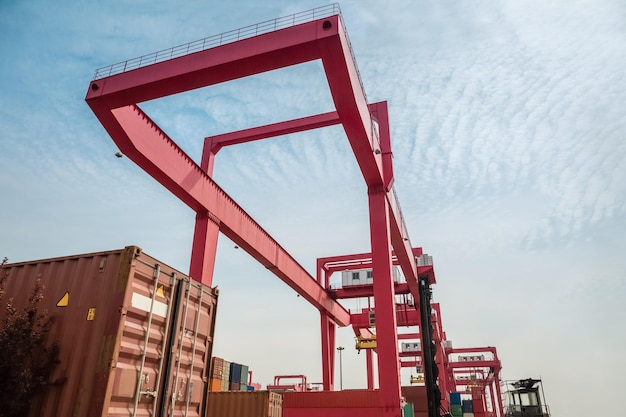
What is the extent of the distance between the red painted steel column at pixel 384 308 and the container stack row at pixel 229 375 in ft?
18.6

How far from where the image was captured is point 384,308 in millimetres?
15031

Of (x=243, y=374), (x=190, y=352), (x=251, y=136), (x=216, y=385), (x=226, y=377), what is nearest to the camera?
(x=190, y=352)

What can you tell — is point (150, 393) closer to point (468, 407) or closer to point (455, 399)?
point (455, 399)

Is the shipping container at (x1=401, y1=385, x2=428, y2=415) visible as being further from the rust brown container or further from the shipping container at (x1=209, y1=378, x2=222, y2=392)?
the rust brown container

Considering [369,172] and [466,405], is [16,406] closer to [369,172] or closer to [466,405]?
[369,172]

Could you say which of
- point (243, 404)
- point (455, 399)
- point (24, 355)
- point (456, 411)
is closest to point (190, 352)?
point (24, 355)

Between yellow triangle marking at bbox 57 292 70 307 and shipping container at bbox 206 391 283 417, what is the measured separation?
6.69 meters

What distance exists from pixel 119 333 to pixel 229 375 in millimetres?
14281

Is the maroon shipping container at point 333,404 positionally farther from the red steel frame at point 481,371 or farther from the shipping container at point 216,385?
the red steel frame at point 481,371

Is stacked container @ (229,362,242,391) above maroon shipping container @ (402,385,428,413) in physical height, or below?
above

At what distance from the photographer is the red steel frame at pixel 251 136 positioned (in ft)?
34.0

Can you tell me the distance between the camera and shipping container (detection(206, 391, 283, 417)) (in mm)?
10914

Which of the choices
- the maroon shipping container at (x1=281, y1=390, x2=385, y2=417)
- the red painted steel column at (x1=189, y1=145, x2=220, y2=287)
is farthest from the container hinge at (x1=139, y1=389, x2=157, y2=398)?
the maroon shipping container at (x1=281, y1=390, x2=385, y2=417)

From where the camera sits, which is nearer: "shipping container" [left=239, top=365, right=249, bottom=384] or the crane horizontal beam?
the crane horizontal beam
